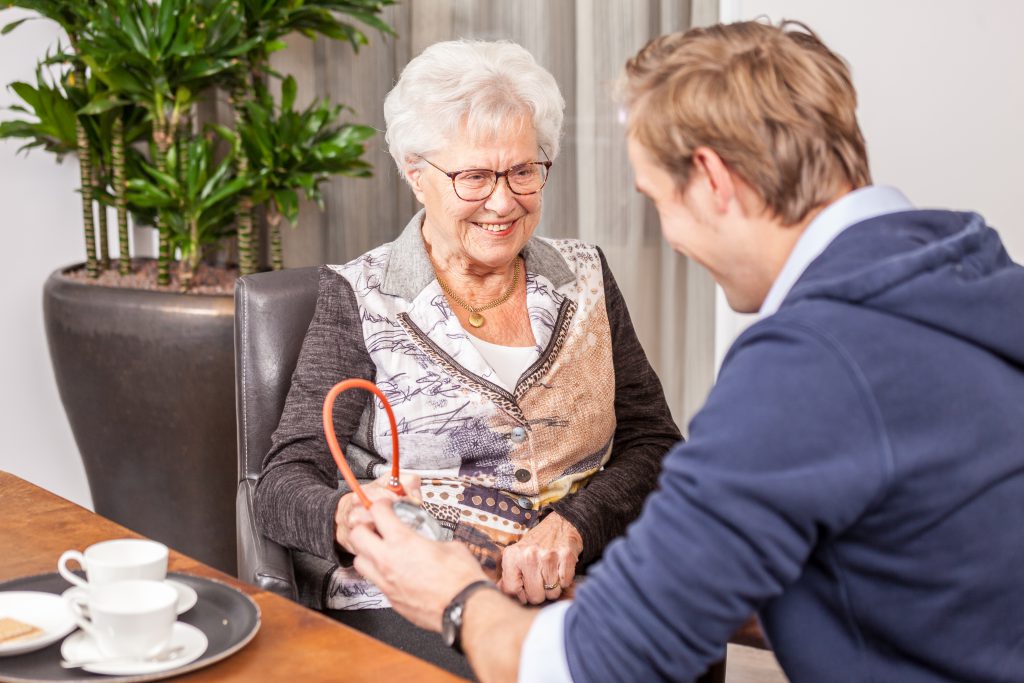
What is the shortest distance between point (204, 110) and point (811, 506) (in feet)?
9.30

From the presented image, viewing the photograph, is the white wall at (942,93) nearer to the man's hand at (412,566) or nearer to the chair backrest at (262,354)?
the chair backrest at (262,354)

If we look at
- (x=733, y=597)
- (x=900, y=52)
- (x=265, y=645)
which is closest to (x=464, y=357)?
(x=265, y=645)

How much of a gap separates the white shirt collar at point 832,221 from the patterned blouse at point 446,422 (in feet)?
2.71

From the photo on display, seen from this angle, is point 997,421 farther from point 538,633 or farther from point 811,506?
point 538,633

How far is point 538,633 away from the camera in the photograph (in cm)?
100

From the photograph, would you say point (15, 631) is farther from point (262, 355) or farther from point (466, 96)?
point (466, 96)

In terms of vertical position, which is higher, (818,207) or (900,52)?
(900,52)

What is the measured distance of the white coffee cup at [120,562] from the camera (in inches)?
42.4

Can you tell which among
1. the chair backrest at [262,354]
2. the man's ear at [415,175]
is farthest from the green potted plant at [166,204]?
the man's ear at [415,175]

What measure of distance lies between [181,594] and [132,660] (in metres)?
0.14

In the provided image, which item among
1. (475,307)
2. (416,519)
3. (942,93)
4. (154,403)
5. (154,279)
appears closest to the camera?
(416,519)

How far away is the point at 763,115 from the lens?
1012 millimetres

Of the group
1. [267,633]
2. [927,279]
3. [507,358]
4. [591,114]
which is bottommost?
[267,633]

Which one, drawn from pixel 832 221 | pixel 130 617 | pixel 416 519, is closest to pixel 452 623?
pixel 416 519
